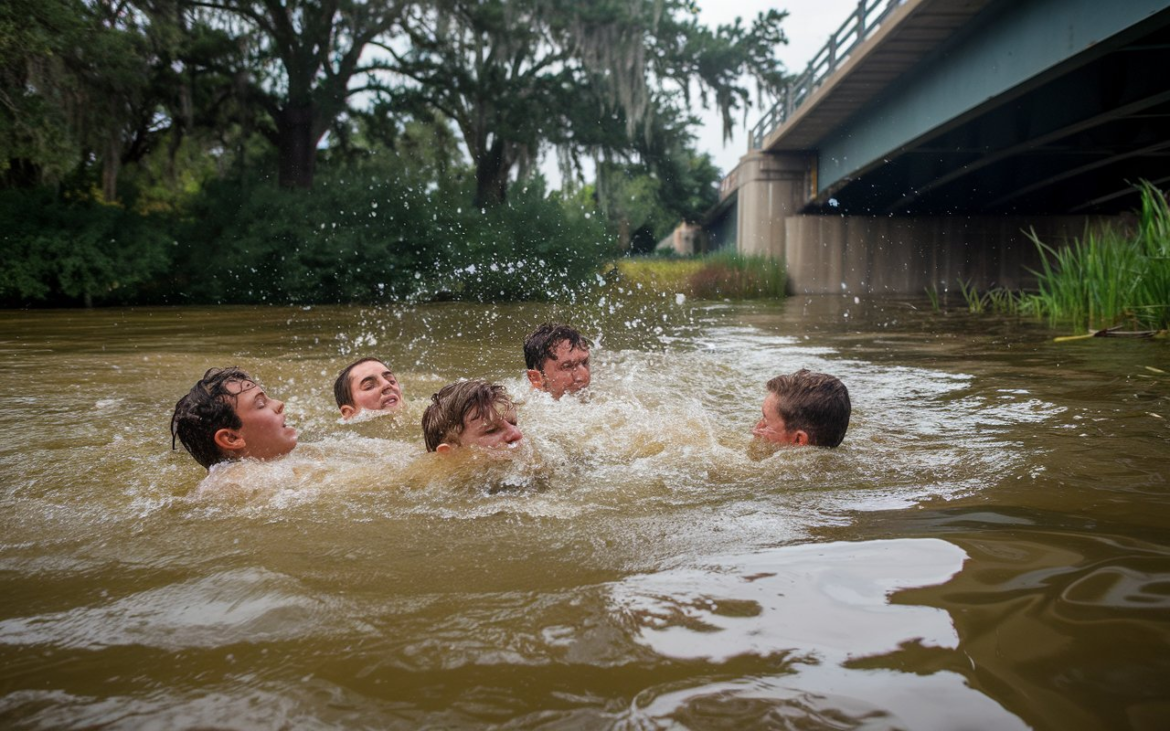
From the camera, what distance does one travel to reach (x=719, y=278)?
26.1 meters

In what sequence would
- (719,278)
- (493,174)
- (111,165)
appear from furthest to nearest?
1. (493,174)
2. (719,278)
3. (111,165)

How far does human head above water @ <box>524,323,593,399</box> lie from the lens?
6.36 metres

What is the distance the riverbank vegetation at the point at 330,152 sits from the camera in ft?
74.7

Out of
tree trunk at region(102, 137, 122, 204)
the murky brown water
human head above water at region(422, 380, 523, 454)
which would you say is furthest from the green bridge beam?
tree trunk at region(102, 137, 122, 204)

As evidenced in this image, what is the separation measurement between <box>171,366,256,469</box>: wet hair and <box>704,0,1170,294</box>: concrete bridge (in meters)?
10.6

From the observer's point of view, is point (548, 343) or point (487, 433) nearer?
point (487, 433)

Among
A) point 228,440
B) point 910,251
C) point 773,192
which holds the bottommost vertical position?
point 228,440

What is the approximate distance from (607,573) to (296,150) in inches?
1049

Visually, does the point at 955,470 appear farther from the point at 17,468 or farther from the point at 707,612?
the point at 17,468

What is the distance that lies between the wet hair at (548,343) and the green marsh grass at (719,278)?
18432mm

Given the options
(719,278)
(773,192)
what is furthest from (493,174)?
(773,192)

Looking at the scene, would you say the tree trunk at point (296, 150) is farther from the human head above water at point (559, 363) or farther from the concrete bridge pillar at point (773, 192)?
the human head above water at point (559, 363)

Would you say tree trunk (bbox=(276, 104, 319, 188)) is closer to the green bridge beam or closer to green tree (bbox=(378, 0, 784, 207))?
green tree (bbox=(378, 0, 784, 207))

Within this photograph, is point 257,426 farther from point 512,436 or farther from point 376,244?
point 376,244
